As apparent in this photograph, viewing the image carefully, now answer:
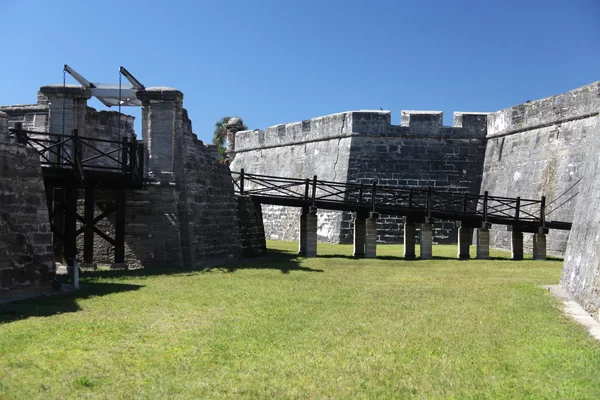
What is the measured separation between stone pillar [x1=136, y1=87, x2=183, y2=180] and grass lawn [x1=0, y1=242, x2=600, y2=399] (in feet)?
12.4

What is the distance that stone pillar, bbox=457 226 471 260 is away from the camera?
1908cm

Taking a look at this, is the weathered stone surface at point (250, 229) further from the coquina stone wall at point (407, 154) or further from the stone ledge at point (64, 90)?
the coquina stone wall at point (407, 154)

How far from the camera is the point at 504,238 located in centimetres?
2341

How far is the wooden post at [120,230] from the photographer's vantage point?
1413 cm

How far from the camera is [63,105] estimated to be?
1623cm

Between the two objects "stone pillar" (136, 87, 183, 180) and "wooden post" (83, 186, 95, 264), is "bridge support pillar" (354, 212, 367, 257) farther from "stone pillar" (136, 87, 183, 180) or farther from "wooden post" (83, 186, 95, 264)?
"wooden post" (83, 186, 95, 264)

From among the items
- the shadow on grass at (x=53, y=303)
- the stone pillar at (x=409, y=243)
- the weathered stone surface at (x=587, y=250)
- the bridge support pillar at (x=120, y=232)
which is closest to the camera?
the shadow on grass at (x=53, y=303)

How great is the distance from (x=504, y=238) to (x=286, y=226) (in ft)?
30.8

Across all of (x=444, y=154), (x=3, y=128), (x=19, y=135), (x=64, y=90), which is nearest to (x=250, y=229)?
(x=64, y=90)

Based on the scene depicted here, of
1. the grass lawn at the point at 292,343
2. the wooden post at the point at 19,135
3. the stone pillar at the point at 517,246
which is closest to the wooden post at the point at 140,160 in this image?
the wooden post at the point at 19,135

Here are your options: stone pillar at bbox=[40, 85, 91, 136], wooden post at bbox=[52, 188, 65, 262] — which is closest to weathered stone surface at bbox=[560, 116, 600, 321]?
wooden post at bbox=[52, 188, 65, 262]

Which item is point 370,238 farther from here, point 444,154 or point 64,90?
point 64,90

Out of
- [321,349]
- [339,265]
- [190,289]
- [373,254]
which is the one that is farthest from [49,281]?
[373,254]

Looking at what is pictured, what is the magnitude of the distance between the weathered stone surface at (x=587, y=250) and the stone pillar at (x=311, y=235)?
25.5 feet
